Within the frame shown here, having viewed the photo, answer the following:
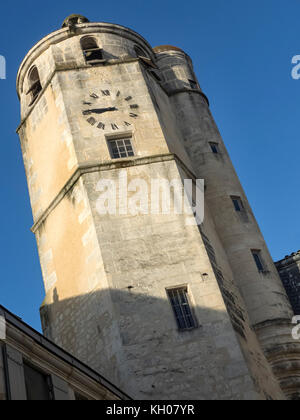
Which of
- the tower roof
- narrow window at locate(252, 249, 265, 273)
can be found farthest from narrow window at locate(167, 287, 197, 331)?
the tower roof

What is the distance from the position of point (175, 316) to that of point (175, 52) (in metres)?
16.8

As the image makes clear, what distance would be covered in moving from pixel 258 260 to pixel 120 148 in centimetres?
684

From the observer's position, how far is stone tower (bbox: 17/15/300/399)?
19.4m

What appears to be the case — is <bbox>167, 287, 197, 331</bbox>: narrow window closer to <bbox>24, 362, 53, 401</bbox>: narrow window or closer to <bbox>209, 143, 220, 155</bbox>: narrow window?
<bbox>24, 362, 53, 401</bbox>: narrow window

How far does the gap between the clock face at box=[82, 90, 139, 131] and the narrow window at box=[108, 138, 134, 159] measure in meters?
0.52

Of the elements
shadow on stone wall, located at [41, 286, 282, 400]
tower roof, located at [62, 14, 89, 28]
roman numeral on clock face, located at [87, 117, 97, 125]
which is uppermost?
tower roof, located at [62, 14, 89, 28]

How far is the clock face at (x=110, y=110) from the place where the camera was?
81.9 feet

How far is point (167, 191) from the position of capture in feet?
75.2

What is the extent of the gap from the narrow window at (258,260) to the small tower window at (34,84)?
1144cm

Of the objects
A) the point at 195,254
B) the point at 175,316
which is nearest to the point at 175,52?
the point at 195,254

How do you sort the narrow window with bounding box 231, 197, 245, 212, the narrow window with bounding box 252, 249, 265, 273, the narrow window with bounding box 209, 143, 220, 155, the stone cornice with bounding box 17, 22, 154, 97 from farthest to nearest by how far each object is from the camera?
1. the narrow window with bounding box 209, 143, 220, 155
2. the stone cornice with bounding box 17, 22, 154, 97
3. the narrow window with bounding box 231, 197, 245, 212
4. the narrow window with bounding box 252, 249, 265, 273

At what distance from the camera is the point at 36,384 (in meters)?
13.9

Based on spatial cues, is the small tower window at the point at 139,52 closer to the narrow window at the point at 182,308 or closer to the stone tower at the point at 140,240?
the stone tower at the point at 140,240

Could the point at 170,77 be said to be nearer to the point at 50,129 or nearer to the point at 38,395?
the point at 50,129
